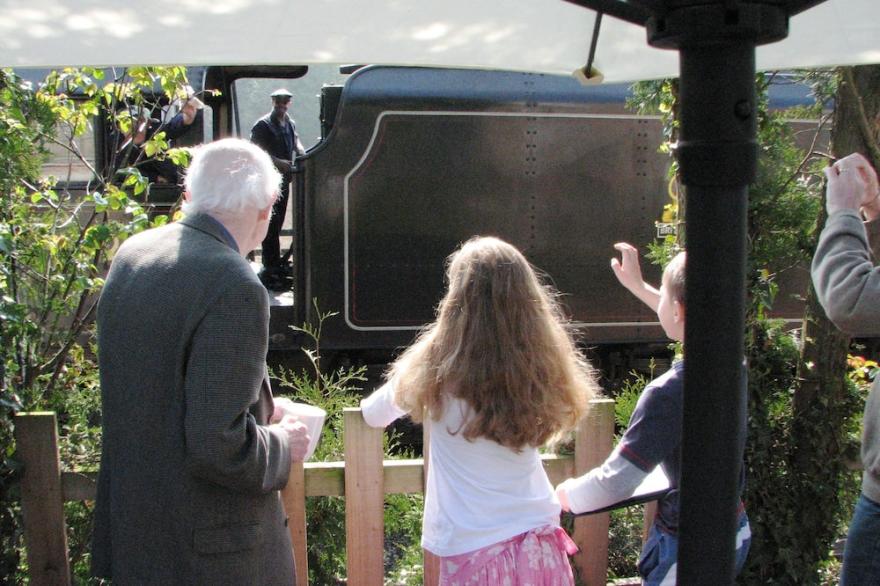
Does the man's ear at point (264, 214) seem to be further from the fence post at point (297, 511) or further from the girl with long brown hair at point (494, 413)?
the fence post at point (297, 511)

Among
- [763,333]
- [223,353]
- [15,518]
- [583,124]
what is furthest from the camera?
[583,124]

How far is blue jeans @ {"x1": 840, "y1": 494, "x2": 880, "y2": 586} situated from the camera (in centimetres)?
183

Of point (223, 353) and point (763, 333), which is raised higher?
point (223, 353)

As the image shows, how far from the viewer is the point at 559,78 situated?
5883 millimetres

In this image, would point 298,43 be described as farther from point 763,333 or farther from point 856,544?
point 763,333

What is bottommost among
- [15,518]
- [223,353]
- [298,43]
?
[15,518]

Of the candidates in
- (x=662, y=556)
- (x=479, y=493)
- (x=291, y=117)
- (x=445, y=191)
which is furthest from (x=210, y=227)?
(x=291, y=117)

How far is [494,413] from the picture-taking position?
1.94 metres

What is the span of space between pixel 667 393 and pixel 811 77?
5.59 feet

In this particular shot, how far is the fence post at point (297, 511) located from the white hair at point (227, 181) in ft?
3.51

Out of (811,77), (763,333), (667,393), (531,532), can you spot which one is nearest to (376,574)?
(531,532)

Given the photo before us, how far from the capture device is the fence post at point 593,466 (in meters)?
2.76

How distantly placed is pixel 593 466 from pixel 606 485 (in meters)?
0.87

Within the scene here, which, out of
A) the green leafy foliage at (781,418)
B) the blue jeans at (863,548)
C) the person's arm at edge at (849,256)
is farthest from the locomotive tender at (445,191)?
the person's arm at edge at (849,256)
